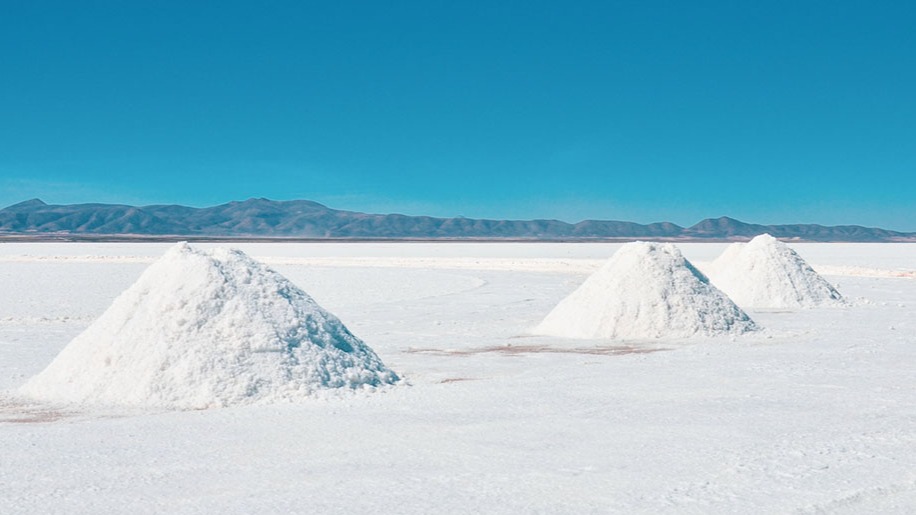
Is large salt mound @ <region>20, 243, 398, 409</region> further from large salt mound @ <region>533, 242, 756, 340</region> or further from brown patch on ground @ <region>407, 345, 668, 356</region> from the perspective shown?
large salt mound @ <region>533, 242, 756, 340</region>

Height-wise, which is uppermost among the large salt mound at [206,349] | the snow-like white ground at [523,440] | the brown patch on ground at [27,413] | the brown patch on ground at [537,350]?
the large salt mound at [206,349]

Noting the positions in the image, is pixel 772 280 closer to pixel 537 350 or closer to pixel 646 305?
pixel 646 305

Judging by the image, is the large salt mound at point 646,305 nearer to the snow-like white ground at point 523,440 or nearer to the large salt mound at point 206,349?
the snow-like white ground at point 523,440

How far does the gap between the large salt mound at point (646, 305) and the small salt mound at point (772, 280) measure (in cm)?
451

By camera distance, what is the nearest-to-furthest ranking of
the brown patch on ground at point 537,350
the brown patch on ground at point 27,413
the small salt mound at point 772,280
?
the brown patch on ground at point 27,413, the brown patch on ground at point 537,350, the small salt mound at point 772,280

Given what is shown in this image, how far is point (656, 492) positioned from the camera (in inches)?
193

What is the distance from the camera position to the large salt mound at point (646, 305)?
12.4m

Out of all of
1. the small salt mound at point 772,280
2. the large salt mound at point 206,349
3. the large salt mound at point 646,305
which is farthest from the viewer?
the small salt mound at point 772,280

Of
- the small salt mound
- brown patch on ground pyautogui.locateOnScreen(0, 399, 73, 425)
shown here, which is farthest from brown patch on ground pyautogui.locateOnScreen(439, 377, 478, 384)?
the small salt mound

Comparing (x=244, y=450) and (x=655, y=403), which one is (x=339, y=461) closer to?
(x=244, y=450)

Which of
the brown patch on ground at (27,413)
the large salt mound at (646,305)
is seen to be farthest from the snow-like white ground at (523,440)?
the large salt mound at (646,305)

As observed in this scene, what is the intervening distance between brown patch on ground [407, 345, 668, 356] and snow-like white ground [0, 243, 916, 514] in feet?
0.12

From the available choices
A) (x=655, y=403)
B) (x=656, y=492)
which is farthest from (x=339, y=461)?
(x=655, y=403)

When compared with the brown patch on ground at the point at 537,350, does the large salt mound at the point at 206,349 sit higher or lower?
higher
